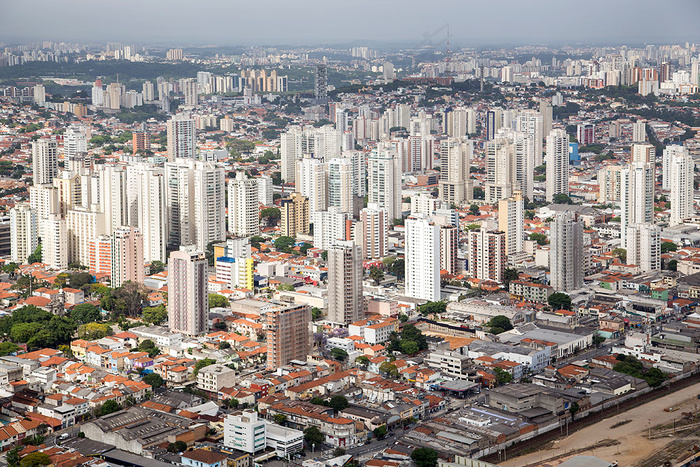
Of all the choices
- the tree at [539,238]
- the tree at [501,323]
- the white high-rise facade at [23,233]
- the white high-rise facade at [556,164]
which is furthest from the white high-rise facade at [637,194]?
the white high-rise facade at [23,233]

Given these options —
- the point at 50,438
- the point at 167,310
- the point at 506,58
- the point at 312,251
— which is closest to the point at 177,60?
the point at 506,58

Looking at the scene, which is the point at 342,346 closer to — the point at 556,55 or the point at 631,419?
the point at 631,419

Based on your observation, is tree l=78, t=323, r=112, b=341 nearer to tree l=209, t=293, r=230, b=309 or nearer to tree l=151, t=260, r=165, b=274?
tree l=209, t=293, r=230, b=309

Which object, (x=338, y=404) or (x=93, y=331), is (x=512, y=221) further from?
(x=338, y=404)

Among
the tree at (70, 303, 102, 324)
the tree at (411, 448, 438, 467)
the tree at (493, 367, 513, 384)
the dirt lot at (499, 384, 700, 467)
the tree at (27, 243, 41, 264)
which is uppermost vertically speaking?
the tree at (27, 243, 41, 264)

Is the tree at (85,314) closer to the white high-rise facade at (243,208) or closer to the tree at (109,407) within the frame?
A: the tree at (109,407)

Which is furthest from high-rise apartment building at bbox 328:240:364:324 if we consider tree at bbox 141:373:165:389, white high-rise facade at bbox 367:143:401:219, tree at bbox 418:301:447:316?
white high-rise facade at bbox 367:143:401:219
